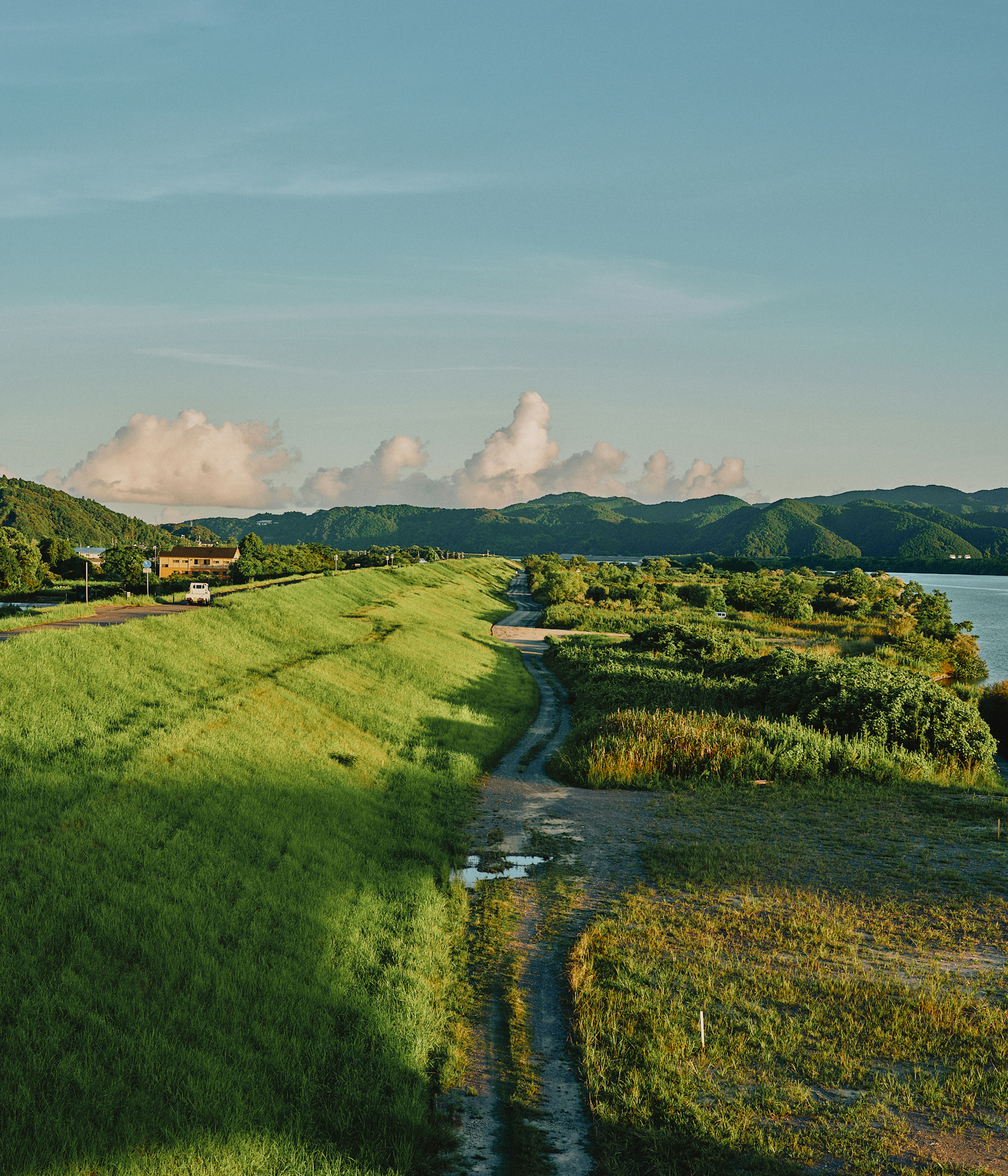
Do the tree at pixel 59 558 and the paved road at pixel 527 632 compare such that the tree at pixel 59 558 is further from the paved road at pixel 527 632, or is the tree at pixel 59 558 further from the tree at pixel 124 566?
the paved road at pixel 527 632

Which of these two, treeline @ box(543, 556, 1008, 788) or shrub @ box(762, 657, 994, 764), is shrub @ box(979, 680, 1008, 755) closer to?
treeline @ box(543, 556, 1008, 788)

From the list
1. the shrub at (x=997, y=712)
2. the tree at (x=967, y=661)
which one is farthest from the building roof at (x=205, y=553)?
the shrub at (x=997, y=712)

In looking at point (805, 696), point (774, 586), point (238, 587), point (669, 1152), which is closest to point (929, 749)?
point (805, 696)

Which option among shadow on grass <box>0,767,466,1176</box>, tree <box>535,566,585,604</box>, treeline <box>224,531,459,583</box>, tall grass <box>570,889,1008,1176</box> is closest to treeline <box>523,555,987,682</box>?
tree <box>535,566,585,604</box>

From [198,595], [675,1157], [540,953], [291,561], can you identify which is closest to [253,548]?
[291,561]

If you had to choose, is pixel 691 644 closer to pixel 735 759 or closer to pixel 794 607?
pixel 735 759
